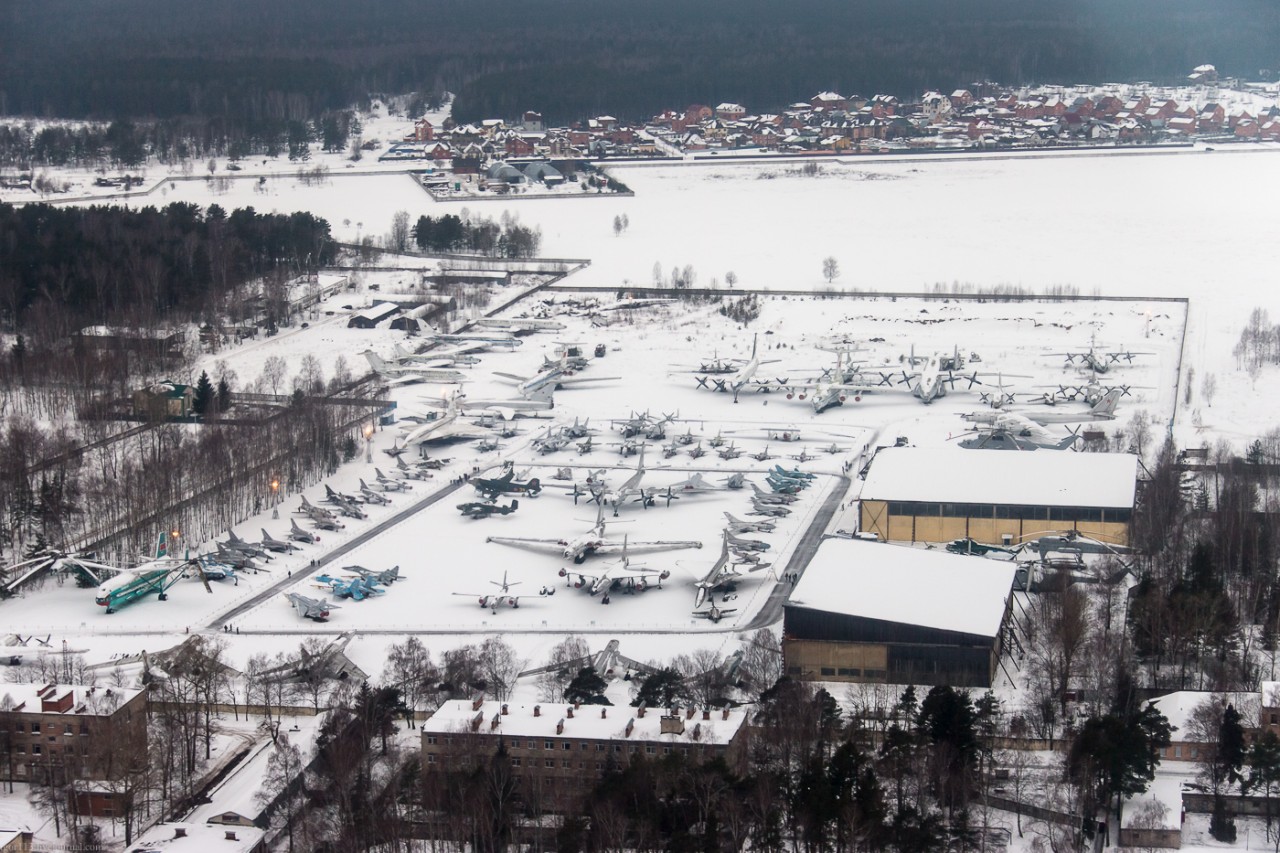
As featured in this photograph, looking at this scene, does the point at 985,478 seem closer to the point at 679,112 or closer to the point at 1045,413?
the point at 1045,413

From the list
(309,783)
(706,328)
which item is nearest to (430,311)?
(706,328)

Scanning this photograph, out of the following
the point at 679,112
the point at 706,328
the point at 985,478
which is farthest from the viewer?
the point at 679,112

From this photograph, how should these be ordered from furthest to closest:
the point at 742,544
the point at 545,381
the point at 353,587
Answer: the point at 545,381
the point at 742,544
the point at 353,587

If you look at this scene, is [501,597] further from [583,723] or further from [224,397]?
[224,397]

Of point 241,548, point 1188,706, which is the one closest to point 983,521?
point 1188,706

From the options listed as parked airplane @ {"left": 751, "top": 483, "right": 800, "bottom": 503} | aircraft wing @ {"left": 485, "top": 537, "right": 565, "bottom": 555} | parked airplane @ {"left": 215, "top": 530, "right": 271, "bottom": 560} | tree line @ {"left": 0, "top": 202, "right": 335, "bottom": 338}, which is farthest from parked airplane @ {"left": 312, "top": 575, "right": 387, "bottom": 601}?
tree line @ {"left": 0, "top": 202, "right": 335, "bottom": 338}

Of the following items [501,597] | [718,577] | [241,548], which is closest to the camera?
[501,597]

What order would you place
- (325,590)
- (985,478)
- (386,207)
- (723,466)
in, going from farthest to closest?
1. (386,207)
2. (723,466)
3. (985,478)
4. (325,590)
